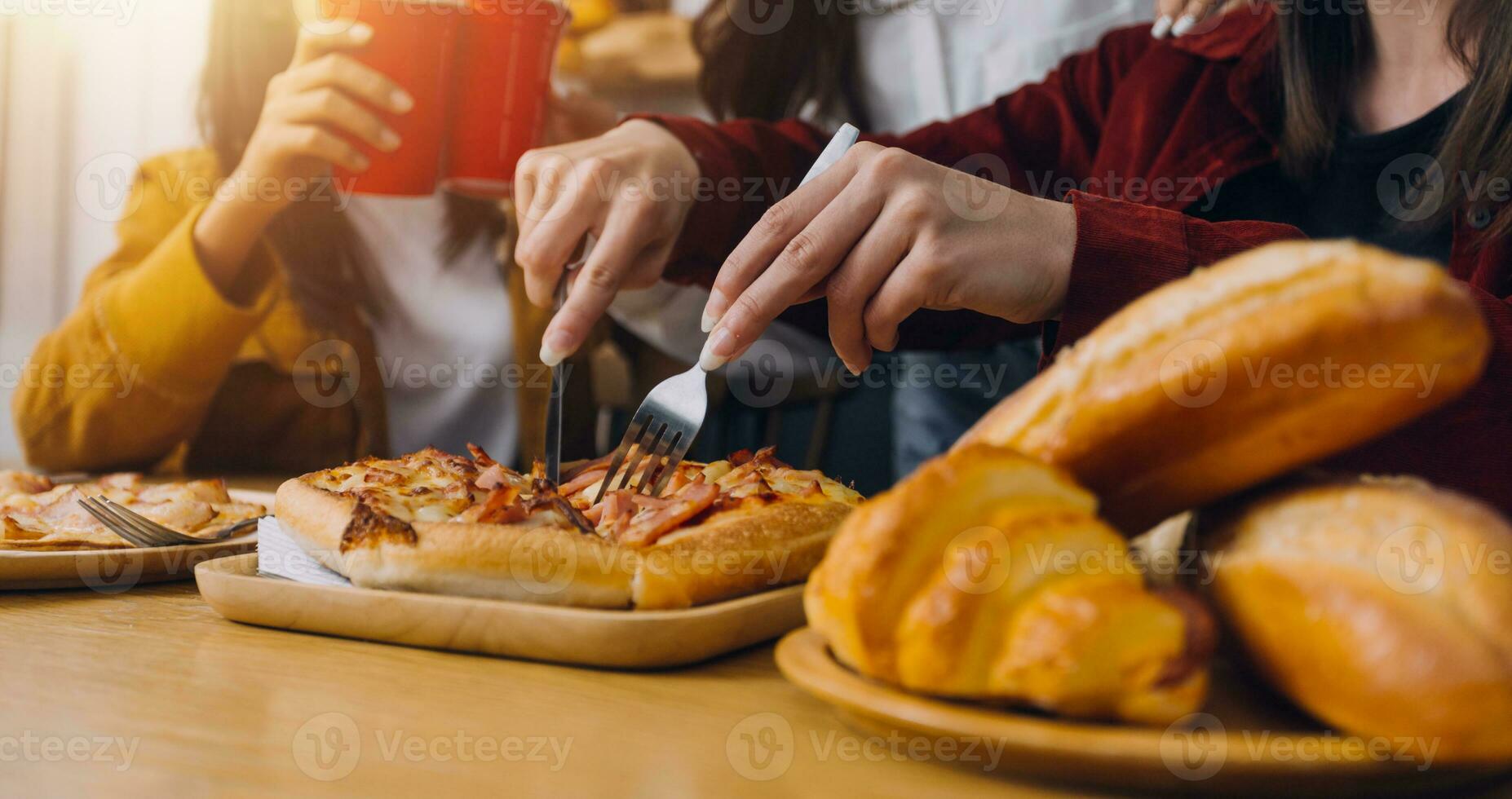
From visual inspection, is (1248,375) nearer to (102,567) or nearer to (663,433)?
(663,433)

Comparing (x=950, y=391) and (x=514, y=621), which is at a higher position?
(x=514, y=621)

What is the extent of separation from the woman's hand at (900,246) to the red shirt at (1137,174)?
0.03 metres

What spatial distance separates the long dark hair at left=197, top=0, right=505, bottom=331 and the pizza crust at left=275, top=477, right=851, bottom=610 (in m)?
1.83

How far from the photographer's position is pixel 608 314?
2203mm

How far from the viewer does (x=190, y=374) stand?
218 cm

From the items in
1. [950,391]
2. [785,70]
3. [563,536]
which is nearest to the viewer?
[563,536]

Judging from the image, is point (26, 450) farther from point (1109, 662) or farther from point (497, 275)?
point (1109, 662)

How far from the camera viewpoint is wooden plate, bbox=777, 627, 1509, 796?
0.31 metres

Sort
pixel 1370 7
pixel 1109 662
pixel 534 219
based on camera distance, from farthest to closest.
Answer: pixel 1370 7
pixel 534 219
pixel 1109 662

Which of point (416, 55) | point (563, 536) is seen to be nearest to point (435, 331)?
point (416, 55)

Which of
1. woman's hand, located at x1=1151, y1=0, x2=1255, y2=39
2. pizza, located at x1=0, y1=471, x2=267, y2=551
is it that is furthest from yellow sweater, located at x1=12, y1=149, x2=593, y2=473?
woman's hand, located at x1=1151, y1=0, x2=1255, y2=39

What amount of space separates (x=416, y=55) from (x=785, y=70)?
121cm

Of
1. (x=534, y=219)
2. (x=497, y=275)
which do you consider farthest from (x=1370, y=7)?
(x=497, y=275)

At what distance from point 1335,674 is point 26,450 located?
2.65 m
